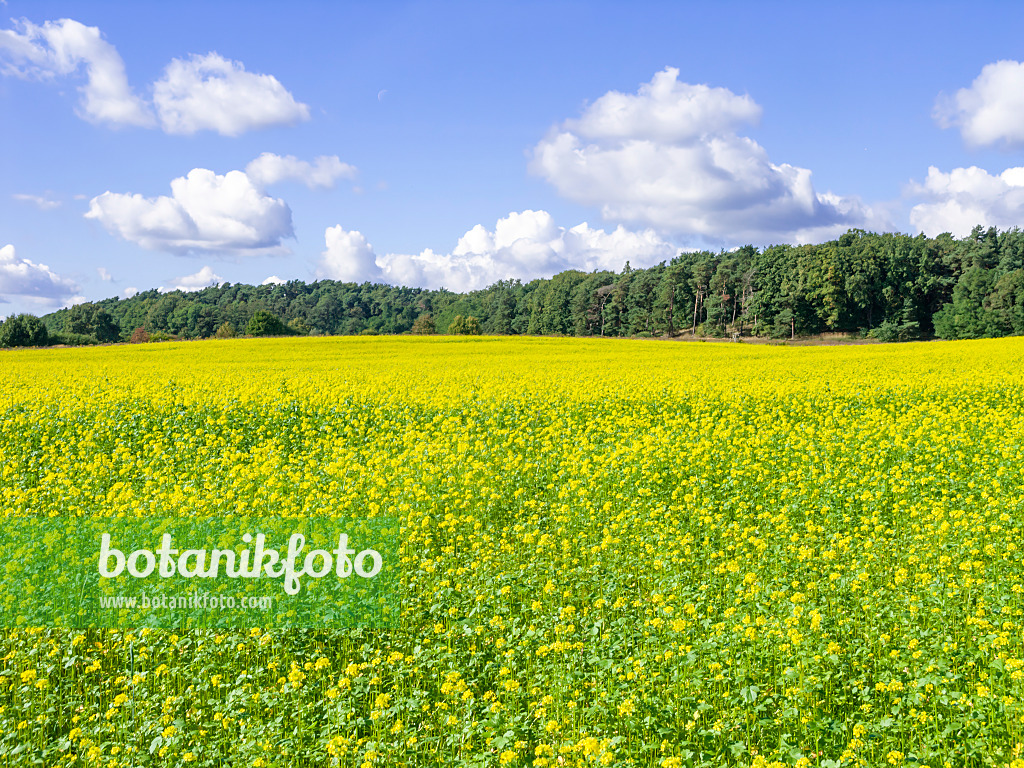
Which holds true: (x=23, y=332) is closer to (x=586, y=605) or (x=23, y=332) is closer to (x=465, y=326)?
(x=465, y=326)

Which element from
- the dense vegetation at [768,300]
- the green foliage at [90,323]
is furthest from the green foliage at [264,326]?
the green foliage at [90,323]

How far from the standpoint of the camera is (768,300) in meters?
90.9

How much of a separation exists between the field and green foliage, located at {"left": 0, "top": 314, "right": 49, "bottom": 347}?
76.3 m

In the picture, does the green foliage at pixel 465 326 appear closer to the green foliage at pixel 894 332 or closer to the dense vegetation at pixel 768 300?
the dense vegetation at pixel 768 300

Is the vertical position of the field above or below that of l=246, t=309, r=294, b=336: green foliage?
below

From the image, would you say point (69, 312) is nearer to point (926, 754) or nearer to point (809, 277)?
point (809, 277)

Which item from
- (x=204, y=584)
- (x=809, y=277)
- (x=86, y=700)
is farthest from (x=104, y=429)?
(x=809, y=277)

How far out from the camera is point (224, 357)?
137ft

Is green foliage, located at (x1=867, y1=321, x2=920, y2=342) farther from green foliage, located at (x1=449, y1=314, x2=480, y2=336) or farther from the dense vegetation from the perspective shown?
green foliage, located at (x1=449, y1=314, x2=480, y2=336)

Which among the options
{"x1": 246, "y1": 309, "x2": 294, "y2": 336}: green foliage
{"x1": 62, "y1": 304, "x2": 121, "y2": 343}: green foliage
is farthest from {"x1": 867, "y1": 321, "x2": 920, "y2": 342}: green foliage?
{"x1": 62, "y1": 304, "x2": 121, "y2": 343}: green foliage

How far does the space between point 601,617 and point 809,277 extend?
3647 inches

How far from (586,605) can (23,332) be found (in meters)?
92.6

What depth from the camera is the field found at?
464 cm

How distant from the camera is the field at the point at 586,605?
15.2ft
